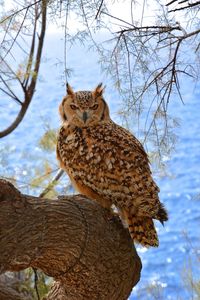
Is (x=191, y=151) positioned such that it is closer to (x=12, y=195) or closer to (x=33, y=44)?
(x=33, y=44)

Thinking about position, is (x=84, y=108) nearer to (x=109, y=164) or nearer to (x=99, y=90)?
(x=99, y=90)

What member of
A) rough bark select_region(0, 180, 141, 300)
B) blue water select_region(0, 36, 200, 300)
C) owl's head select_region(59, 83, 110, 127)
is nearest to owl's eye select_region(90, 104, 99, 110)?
owl's head select_region(59, 83, 110, 127)

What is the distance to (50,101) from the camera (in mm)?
3871

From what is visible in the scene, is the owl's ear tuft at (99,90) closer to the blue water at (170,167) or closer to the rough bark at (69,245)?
the rough bark at (69,245)

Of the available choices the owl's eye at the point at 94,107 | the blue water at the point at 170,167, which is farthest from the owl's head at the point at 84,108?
the blue water at the point at 170,167

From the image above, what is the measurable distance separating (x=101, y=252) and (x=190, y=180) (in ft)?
9.36

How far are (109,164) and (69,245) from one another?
8.1 inches

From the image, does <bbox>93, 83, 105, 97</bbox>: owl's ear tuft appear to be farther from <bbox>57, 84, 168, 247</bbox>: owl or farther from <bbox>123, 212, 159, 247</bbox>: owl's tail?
<bbox>123, 212, 159, 247</bbox>: owl's tail

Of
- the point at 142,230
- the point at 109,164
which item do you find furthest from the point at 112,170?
the point at 142,230

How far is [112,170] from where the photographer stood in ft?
4.77

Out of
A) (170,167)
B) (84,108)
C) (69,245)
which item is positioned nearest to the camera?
(69,245)

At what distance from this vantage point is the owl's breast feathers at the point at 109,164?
1.44m

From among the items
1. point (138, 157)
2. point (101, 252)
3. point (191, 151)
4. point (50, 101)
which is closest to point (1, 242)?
point (101, 252)

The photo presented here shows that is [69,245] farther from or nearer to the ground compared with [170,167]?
farther from the ground
